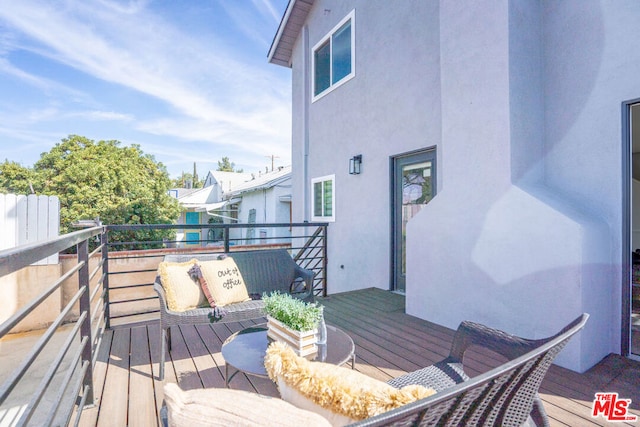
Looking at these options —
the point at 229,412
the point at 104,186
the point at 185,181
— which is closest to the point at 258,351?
the point at 229,412

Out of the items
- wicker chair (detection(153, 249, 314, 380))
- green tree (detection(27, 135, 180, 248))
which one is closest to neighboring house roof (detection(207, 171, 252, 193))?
green tree (detection(27, 135, 180, 248))

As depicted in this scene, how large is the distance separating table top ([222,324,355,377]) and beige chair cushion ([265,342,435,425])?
29.4 inches

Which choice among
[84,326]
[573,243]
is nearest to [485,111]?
[573,243]

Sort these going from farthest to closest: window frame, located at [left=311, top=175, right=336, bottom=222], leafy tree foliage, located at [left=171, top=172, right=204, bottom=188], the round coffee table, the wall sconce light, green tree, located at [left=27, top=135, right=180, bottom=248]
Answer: leafy tree foliage, located at [left=171, top=172, right=204, bottom=188] < green tree, located at [left=27, top=135, right=180, bottom=248] < window frame, located at [left=311, top=175, right=336, bottom=222] < the wall sconce light < the round coffee table

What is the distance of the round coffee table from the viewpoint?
5.74 ft

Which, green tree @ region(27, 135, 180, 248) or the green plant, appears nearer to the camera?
the green plant

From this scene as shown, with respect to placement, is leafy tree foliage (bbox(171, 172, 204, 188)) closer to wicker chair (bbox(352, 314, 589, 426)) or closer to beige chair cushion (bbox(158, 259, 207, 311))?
A: beige chair cushion (bbox(158, 259, 207, 311))

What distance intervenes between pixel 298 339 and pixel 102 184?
1182 centimetres

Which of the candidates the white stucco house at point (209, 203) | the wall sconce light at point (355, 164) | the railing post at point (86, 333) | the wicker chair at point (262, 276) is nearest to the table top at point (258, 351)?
the wicker chair at point (262, 276)

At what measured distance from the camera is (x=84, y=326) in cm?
206

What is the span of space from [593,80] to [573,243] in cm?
150

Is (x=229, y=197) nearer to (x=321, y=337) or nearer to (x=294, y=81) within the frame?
(x=294, y=81)

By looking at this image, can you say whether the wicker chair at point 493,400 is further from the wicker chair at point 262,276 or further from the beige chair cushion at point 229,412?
the wicker chair at point 262,276

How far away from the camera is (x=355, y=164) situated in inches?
224
